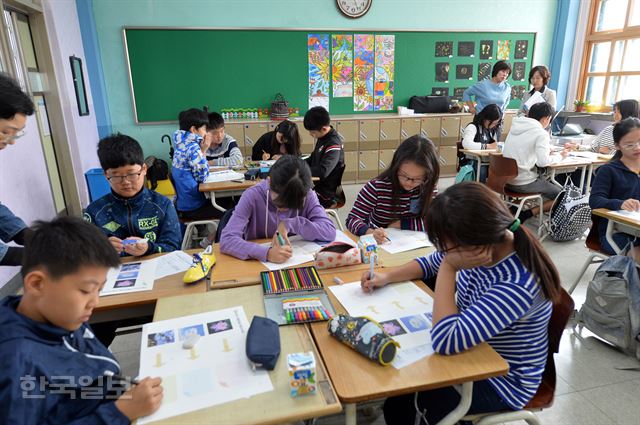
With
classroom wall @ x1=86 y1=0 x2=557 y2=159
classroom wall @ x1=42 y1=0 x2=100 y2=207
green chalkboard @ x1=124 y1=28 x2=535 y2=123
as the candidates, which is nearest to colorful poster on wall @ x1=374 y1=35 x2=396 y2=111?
green chalkboard @ x1=124 y1=28 x2=535 y2=123

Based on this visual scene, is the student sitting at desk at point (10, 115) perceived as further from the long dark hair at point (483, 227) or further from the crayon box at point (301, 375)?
the long dark hair at point (483, 227)

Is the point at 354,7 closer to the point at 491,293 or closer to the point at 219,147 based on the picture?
the point at 219,147

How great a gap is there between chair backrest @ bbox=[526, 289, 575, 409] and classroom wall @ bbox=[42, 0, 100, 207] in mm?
4783

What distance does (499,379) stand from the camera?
117 cm

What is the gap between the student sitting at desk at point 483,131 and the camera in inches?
185

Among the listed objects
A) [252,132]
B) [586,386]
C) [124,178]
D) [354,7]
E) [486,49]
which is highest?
[354,7]

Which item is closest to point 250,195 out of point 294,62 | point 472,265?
point 472,265

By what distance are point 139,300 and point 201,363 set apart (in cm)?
48

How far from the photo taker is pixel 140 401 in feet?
2.95

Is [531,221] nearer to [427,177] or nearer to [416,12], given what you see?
[427,177]

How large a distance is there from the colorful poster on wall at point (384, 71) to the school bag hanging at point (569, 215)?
10.8 feet

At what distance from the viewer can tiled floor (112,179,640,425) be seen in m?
1.78

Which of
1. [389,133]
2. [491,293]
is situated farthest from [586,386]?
[389,133]

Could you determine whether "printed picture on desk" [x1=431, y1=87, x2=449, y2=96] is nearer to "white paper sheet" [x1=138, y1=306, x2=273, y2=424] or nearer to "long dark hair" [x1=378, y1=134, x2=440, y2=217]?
"long dark hair" [x1=378, y1=134, x2=440, y2=217]
